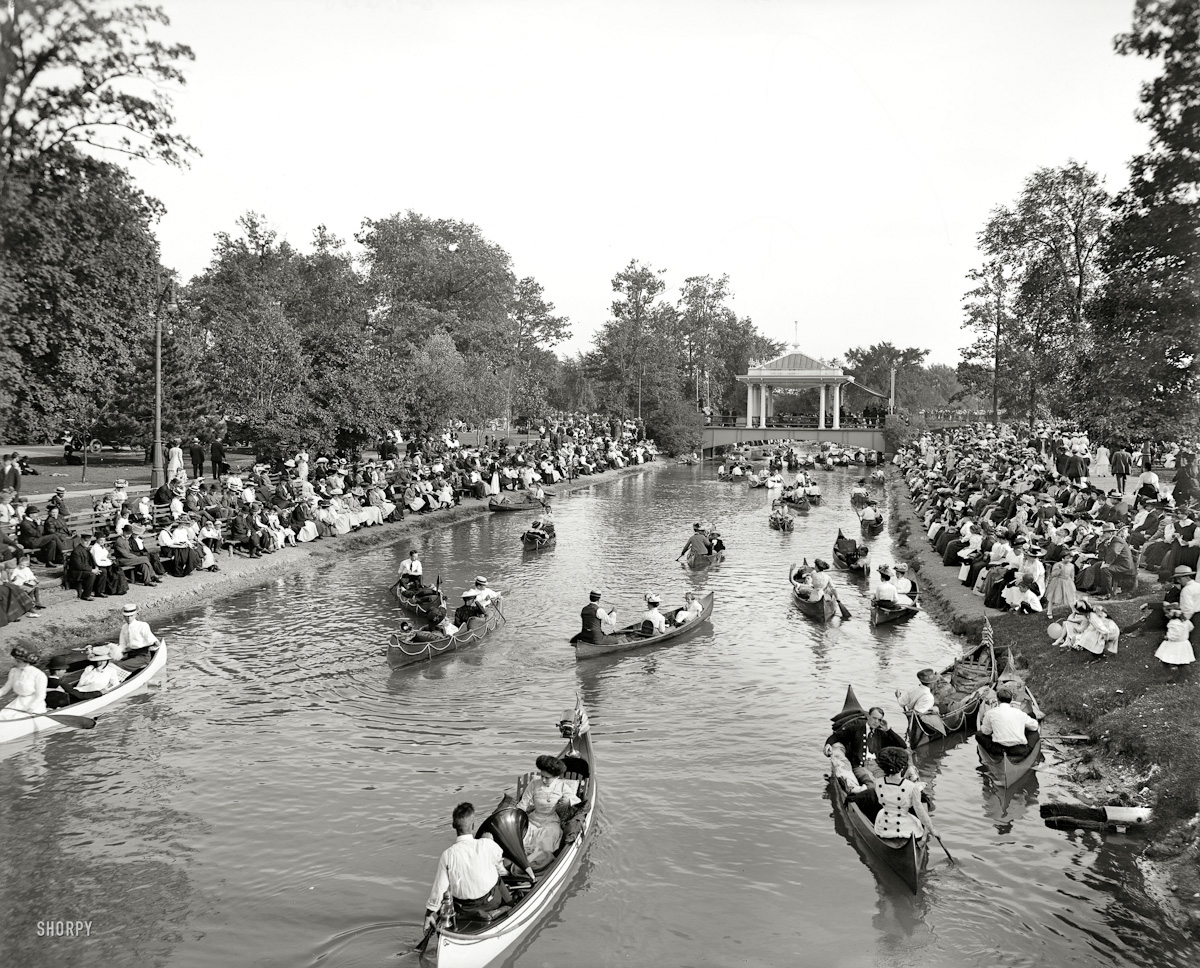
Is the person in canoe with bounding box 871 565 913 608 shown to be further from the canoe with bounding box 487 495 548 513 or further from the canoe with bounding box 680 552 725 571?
the canoe with bounding box 487 495 548 513

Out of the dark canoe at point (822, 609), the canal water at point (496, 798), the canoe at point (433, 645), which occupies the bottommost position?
the canal water at point (496, 798)

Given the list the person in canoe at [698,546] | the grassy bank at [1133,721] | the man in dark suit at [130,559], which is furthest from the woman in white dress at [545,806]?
the person in canoe at [698,546]

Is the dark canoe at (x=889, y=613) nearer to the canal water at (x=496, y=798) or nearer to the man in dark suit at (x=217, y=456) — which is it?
the canal water at (x=496, y=798)

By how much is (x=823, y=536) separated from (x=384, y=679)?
22196mm

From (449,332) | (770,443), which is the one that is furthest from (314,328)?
(770,443)

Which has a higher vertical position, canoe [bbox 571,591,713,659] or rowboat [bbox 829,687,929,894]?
canoe [bbox 571,591,713,659]

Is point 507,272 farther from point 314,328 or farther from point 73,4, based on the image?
point 73,4

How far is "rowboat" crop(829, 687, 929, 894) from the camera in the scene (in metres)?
10.3

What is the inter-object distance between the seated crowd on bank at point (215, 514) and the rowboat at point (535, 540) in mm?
5609

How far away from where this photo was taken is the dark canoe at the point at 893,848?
10.3m

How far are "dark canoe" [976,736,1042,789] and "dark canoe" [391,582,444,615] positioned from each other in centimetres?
1163

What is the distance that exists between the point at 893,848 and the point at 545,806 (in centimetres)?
389

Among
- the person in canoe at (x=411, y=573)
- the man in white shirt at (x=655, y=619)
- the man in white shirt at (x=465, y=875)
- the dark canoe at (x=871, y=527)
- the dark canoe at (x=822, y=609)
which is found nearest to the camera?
the man in white shirt at (x=465, y=875)

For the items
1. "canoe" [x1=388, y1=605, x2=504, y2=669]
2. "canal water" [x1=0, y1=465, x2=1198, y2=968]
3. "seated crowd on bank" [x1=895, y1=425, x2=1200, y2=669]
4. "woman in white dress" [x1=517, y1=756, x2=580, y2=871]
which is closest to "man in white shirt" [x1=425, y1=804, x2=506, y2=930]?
"canal water" [x1=0, y1=465, x2=1198, y2=968]
